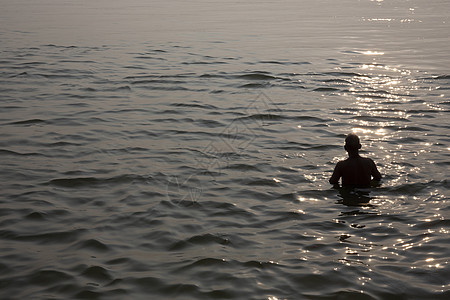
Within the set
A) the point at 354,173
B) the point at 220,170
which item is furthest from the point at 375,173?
the point at 220,170

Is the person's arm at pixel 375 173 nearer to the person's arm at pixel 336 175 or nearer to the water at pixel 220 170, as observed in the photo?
the water at pixel 220 170

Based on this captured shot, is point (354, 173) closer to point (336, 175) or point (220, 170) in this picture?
point (336, 175)

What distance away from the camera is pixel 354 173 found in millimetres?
7859

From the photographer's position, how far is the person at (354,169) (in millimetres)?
7844

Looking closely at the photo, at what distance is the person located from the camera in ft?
25.7

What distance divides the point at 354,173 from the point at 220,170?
1992 mm

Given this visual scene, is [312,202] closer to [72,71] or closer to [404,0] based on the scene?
[72,71]

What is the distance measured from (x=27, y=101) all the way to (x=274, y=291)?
28.7 ft

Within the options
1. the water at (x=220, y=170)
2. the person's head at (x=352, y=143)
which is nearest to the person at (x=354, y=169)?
the person's head at (x=352, y=143)

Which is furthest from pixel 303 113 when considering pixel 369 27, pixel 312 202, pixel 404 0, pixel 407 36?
pixel 404 0

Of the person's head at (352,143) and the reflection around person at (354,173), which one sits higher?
the person's head at (352,143)

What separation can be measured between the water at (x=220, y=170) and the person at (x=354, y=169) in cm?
21

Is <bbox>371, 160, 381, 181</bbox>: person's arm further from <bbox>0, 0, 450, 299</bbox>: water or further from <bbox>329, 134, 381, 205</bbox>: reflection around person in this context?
<bbox>0, 0, 450, 299</bbox>: water

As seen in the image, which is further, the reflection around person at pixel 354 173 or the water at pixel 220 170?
the reflection around person at pixel 354 173
